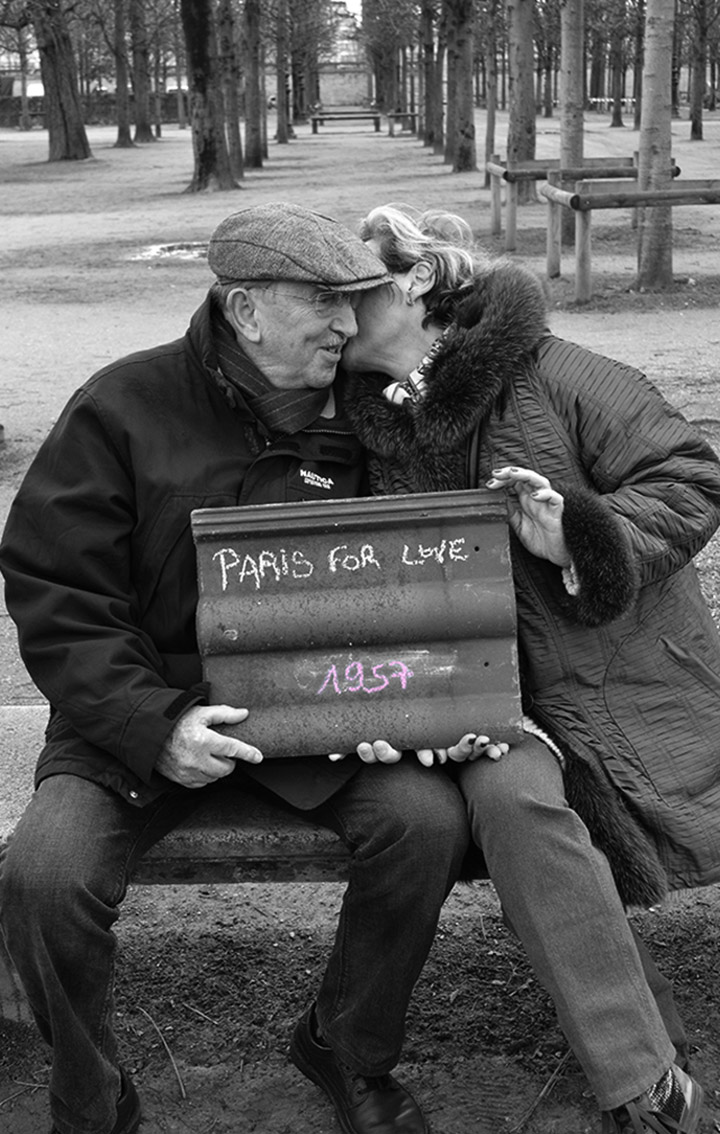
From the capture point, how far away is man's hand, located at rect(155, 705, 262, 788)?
8.01 ft

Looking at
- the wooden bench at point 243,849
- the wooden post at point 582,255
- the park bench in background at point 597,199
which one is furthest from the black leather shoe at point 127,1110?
the wooden post at point 582,255

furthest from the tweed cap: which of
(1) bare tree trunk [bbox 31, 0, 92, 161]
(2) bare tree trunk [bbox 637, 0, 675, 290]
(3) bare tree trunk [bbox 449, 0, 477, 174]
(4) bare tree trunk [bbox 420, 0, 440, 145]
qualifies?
(1) bare tree trunk [bbox 31, 0, 92, 161]

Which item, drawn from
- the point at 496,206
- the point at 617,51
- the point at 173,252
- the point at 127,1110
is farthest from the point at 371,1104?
the point at 617,51

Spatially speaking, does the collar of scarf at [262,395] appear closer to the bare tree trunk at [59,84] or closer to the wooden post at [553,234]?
the wooden post at [553,234]

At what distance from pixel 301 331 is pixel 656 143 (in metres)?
9.85

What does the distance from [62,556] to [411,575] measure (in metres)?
0.59

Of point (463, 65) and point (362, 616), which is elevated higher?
point (463, 65)

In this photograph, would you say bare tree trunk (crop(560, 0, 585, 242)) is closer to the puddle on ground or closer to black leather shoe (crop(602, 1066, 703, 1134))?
the puddle on ground

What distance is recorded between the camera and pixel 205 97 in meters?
23.0

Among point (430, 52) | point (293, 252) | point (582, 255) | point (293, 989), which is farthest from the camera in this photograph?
point (430, 52)

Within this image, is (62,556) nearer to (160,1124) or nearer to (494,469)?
(494,469)

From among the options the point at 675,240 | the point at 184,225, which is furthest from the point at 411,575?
the point at 184,225

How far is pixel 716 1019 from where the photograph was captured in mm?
2869

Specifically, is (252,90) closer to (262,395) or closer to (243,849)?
(262,395)
